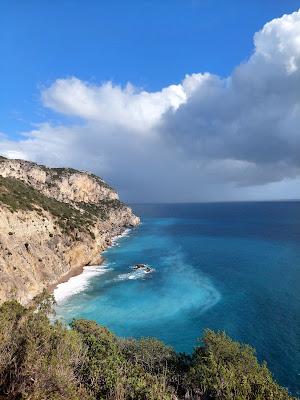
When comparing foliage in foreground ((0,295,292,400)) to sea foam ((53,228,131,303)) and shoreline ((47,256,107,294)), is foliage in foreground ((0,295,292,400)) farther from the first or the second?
shoreline ((47,256,107,294))

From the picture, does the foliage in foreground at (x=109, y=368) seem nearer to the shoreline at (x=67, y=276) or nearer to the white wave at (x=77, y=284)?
the white wave at (x=77, y=284)

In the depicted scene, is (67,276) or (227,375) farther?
(67,276)

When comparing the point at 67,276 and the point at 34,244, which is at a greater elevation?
the point at 34,244

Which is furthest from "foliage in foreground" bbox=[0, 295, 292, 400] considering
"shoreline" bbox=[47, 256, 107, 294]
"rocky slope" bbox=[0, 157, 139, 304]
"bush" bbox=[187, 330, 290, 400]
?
"shoreline" bbox=[47, 256, 107, 294]

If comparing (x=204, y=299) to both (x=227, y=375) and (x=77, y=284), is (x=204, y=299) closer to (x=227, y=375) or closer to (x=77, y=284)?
(x=77, y=284)

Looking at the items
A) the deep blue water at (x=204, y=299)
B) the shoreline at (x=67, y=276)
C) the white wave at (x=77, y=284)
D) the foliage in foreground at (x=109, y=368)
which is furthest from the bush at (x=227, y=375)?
the shoreline at (x=67, y=276)

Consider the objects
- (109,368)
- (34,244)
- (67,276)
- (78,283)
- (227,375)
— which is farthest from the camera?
(67,276)

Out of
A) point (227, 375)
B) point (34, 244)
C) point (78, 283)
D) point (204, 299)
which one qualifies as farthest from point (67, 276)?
point (227, 375)
